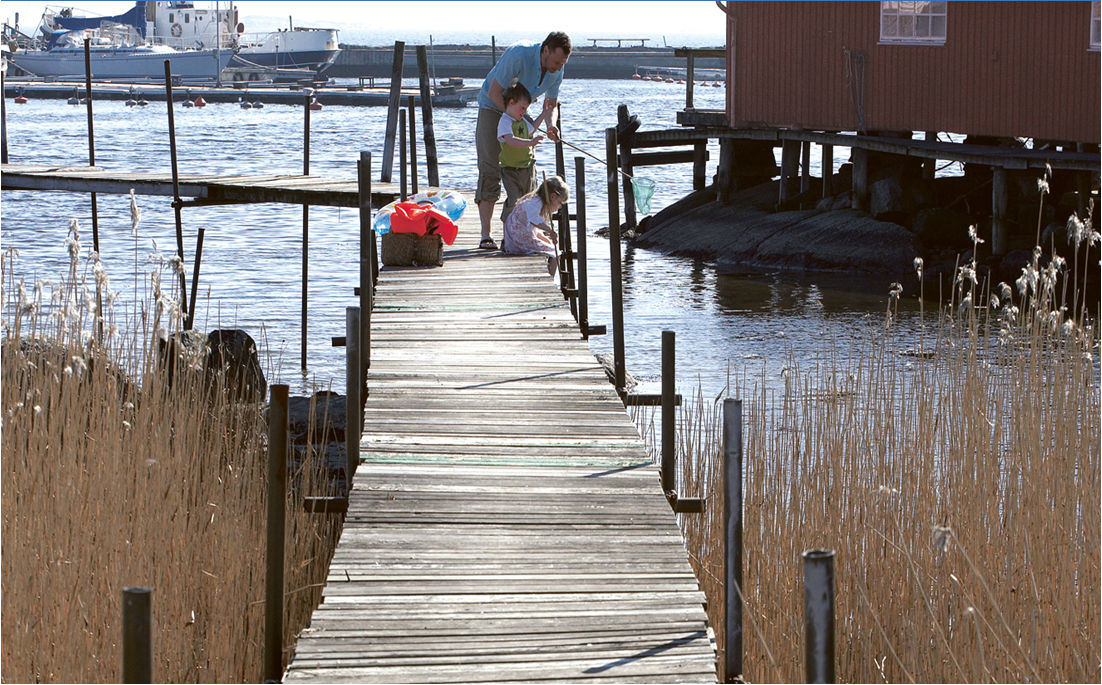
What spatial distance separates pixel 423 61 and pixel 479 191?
16.3 ft

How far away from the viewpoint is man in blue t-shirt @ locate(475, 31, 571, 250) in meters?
9.45

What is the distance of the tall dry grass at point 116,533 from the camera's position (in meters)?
4.68

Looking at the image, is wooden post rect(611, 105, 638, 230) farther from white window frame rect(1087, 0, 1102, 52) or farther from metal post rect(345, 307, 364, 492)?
metal post rect(345, 307, 364, 492)

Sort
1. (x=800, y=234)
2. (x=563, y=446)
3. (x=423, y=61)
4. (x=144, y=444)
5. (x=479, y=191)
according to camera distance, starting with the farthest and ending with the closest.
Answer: (x=800, y=234) → (x=423, y=61) → (x=479, y=191) → (x=563, y=446) → (x=144, y=444)

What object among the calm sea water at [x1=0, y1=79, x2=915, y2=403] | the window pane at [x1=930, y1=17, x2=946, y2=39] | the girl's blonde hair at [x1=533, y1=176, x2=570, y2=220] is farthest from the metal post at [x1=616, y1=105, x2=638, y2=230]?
the girl's blonde hair at [x1=533, y1=176, x2=570, y2=220]

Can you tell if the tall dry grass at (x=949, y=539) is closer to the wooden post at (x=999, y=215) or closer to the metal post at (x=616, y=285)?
the metal post at (x=616, y=285)

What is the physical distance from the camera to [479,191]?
10453mm

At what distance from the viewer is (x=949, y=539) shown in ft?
14.8

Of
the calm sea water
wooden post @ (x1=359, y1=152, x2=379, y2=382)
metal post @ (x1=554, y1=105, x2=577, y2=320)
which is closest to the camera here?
wooden post @ (x1=359, y1=152, x2=379, y2=382)

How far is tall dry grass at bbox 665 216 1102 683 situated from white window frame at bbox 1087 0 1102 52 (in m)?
12.1

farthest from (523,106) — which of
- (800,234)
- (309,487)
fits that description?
(800,234)

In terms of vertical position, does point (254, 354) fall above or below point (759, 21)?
below

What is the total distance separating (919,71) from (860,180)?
2.09 m

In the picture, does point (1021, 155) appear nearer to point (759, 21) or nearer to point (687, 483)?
point (759, 21)
